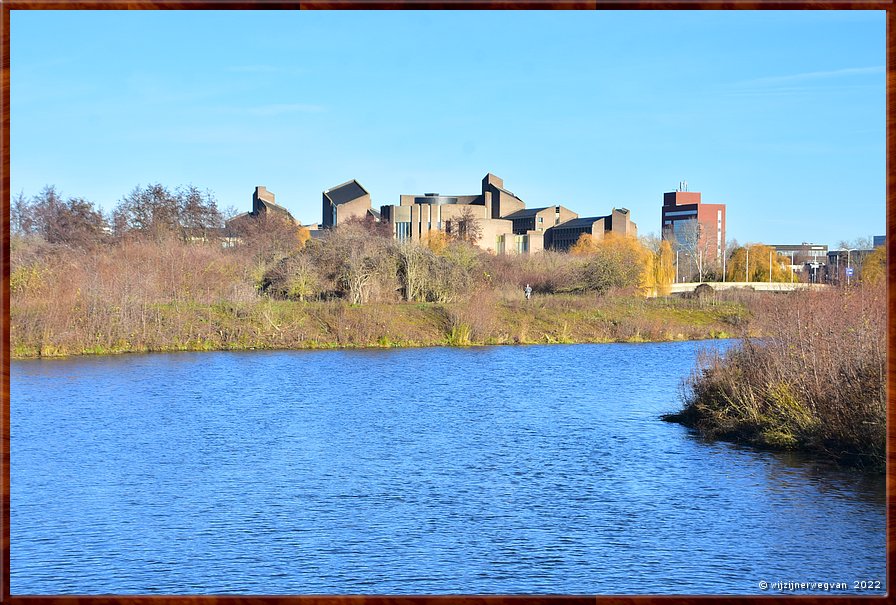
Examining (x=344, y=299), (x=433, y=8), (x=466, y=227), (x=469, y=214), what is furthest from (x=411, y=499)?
(x=469, y=214)

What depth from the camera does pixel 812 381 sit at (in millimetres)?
13859

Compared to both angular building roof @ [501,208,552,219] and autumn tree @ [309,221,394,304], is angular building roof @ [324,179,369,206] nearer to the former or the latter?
angular building roof @ [501,208,552,219]

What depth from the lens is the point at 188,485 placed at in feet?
44.0

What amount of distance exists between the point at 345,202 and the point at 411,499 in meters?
71.1

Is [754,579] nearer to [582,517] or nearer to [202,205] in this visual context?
[582,517]

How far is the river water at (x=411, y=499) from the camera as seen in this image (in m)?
9.65


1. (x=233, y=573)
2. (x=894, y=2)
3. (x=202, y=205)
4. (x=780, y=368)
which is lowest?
(x=233, y=573)

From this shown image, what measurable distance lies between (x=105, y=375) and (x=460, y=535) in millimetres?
17735

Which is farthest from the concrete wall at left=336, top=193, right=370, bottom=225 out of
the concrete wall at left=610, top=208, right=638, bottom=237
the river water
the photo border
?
the photo border

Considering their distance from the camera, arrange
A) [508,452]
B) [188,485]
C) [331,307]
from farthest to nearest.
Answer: [331,307], [508,452], [188,485]

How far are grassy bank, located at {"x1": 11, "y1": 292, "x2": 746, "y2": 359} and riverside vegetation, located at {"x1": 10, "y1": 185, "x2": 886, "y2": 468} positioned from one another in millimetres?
64

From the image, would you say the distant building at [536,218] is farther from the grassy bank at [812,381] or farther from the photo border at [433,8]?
the photo border at [433,8]

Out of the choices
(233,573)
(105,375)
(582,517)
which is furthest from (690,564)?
(105,375)

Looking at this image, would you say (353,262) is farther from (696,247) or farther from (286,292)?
(696,247)
